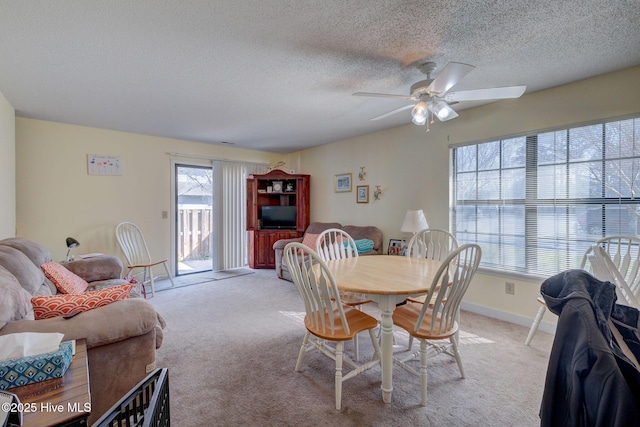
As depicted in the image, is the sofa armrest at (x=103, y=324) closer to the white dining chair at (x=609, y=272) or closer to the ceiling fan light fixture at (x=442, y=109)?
the ceiling fan light fixture at (x=442, y=109)

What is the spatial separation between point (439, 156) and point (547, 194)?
121 centimetres

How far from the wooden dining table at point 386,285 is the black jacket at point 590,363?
0.83 meters

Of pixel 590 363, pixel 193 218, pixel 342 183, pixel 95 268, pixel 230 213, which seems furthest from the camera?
pixel 230 213

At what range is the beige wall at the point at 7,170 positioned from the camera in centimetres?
283

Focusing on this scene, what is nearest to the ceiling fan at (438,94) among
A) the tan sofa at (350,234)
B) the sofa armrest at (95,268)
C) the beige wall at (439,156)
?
the beige wall at (439,156)

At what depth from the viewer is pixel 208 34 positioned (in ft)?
6.08

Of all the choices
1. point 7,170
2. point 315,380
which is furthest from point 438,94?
point 7,170

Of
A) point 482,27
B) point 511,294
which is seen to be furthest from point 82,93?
point 511,294

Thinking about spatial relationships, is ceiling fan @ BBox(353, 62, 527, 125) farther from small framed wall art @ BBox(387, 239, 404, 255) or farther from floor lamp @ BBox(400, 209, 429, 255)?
small framed wall art @ BBox(387, 239, 404, 255)

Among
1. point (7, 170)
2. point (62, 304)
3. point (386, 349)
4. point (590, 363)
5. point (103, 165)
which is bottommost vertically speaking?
point (386, 349)

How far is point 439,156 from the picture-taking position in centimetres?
361

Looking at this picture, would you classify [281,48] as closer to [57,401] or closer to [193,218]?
[57,401]

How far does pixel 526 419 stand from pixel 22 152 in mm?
5653

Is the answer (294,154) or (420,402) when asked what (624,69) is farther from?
(294,154)
